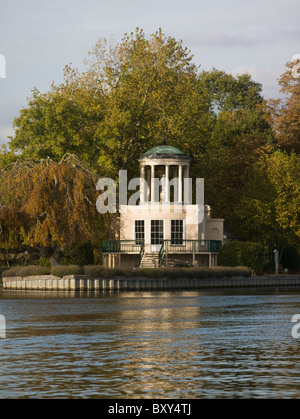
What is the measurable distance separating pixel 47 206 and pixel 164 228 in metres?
11.7

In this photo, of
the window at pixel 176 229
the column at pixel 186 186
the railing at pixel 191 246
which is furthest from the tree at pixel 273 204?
the window at pixel 176 229

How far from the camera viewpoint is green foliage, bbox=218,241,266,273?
209ft

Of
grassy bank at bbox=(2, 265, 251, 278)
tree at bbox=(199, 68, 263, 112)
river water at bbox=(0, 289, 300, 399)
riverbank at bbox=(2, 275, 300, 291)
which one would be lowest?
river water at bbox=(0, 289, 300, 399)

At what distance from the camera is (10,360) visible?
23438 mm

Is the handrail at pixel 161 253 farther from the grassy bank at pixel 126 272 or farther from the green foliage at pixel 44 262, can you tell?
the green foliage at pixel 44 262

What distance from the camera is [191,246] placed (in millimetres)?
64062

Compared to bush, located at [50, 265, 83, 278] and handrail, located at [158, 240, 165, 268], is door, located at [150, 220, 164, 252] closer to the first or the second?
handrail, located at [158, 240, 165, 268]

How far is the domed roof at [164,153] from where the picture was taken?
2576 inches

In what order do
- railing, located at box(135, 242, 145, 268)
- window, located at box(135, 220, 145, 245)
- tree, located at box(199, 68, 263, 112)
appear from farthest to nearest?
tree, located at box(199, 68, 263, 112) < window, located at box(135, 220, 145, 245) < railing, located at box(135, 242, 145, 268)

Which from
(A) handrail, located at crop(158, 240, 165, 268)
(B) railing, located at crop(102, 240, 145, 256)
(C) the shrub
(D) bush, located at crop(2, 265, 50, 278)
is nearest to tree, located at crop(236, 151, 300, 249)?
(A) handrail, located at crop(158, 240, 165, 268)

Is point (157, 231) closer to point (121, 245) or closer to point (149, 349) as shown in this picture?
point (121, 245)

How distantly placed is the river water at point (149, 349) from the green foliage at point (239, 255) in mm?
19253
